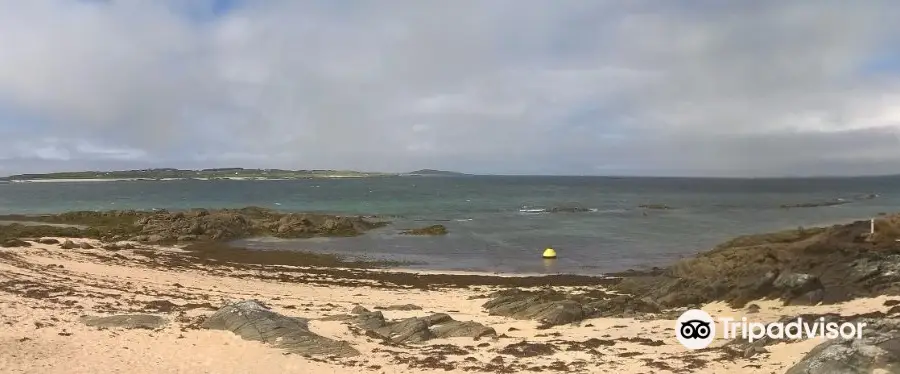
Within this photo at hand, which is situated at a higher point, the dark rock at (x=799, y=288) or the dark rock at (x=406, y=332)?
the dark rock at (x=799, y=288)

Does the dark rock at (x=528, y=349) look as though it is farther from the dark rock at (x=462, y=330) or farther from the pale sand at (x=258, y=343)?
the dark rock at (x=462, y=330)

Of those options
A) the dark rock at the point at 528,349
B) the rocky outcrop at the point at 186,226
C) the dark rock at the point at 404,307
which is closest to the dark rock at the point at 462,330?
the dark rock at the point at 528,349

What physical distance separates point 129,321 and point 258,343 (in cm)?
379

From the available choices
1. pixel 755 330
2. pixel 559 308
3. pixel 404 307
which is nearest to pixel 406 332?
pixel 404 307

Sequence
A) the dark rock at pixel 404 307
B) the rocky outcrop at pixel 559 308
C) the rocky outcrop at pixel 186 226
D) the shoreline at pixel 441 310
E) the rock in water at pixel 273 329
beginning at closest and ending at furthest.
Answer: the shoreline at pixel 441 310 → the rock in water at pixel 273 329 → the rocky outcrop at pixel 559 308 → the dark rock at pixel 404 307 → the rocky outcrop at pixel 186 226

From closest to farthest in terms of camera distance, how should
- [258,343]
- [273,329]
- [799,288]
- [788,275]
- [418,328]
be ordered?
1. [258,343]
2. [273,329]
3. [418,328]
4. [799,288]
5. [788,275]

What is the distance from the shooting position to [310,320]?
16438 mm

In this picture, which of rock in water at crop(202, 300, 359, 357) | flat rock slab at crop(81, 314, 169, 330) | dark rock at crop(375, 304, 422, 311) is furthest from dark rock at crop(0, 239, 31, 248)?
dark rock at crop(375, 304, 422, 311)

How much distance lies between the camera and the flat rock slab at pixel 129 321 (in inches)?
573

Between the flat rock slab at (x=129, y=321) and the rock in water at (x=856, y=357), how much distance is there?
45.5ft

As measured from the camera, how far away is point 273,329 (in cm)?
1414

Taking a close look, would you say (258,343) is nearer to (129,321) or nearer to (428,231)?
(129,321)

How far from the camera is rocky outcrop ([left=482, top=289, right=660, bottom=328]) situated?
16656mm

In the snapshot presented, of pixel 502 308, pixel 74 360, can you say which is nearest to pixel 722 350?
pixel 502 308
